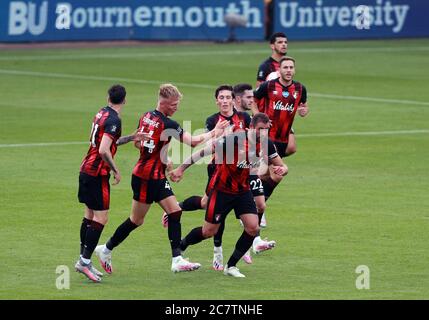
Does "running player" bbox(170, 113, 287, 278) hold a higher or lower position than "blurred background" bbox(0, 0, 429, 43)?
lower

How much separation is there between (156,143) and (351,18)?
3545cm

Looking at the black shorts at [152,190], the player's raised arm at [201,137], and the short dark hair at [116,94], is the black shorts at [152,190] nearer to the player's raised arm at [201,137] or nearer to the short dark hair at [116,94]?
the player's raised arm at [201,137]

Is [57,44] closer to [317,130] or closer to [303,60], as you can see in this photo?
[303,60]

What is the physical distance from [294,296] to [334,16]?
3626 cm

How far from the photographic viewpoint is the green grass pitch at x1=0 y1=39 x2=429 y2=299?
13.7m

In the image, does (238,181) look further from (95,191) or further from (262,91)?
(262,91)

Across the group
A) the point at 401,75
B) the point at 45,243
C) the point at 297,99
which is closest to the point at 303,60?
the point at 401,75

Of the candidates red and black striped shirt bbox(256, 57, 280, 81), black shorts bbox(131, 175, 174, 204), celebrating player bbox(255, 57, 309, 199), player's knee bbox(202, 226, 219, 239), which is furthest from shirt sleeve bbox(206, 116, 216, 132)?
red and black striped shirt bbox(256, 57, 280, 81)

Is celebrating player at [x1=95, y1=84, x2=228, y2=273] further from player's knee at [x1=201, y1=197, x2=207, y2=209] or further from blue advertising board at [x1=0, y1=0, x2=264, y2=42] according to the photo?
blue advertising board at [x1=0, y1=0, x2=264, y2=42]

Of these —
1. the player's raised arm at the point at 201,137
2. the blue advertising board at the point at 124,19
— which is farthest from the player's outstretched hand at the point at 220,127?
the blue advertising board at the point at 124,19

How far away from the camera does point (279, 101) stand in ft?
57.9

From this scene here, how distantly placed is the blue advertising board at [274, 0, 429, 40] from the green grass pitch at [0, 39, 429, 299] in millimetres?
7364

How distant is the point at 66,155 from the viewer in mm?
23297

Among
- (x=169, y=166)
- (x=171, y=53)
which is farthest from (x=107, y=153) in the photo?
(x=171, y=53)
